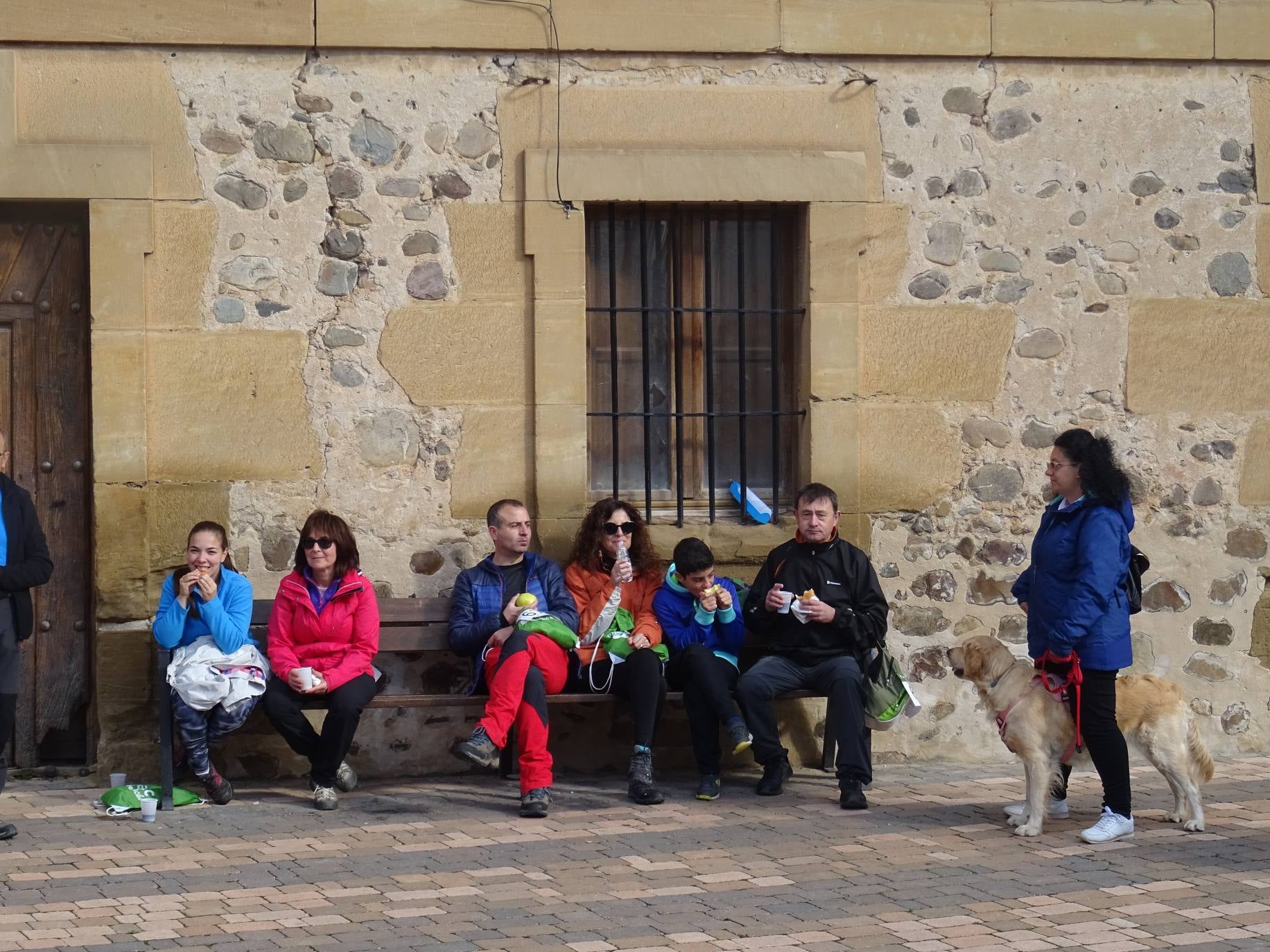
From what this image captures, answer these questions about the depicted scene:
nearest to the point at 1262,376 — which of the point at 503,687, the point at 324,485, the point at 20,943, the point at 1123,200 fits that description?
the point at 1123,200

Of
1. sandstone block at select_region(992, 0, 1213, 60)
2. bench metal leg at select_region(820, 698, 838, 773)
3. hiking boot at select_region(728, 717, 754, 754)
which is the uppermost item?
sandstone block at select_region(992, 0, 1213, 60)

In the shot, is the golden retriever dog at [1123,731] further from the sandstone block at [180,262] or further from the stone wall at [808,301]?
the sandstone block at [180,262]

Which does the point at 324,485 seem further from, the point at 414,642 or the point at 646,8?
the point at 646,8

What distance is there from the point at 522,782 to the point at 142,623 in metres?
1.80

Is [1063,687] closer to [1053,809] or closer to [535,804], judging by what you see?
[1053,809]

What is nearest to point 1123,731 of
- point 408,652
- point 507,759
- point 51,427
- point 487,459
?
point 507,759

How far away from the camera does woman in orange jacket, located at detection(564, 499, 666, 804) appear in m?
6.52

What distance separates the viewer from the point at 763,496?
7.45m

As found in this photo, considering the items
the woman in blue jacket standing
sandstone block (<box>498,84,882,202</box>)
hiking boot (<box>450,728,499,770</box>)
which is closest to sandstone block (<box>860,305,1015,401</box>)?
A: sandstone block (<box>498,84,882,202</box>)

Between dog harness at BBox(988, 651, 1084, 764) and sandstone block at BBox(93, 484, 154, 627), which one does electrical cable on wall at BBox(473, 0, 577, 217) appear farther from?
dog harness at BBox(988, 651, 1084, 764)

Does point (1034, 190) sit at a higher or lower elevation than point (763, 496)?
higher

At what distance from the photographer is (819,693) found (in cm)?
663

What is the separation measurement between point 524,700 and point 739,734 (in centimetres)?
84

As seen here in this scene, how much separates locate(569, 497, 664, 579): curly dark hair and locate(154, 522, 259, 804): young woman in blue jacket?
1396 millimetres
